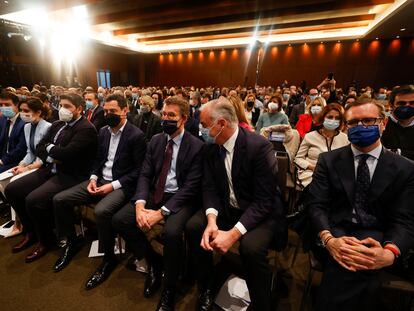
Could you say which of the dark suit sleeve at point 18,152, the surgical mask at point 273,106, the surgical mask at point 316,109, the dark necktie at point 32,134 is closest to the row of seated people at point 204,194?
the dark necktie at point 32,134

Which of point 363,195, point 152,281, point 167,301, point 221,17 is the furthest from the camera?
point 221,17

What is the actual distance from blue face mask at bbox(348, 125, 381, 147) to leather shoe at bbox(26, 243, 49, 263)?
290cm

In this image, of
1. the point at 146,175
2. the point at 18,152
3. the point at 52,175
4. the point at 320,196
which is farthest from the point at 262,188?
the point at 18,152

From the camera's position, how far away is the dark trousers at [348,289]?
4.21 feet

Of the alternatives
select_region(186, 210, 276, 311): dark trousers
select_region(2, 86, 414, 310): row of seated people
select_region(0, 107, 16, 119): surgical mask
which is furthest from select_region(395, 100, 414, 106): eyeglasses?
select_region(0, 107, 16, 119): surgical mask

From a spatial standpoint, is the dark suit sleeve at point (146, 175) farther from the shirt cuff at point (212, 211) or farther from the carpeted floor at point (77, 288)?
the carpeted floor at point (77, 288)

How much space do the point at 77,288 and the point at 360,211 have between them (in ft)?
7.41

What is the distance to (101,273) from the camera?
2016mm

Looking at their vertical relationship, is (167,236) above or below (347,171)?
below

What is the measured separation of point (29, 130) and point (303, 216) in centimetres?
318

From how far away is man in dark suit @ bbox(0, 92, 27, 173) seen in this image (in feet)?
9.51

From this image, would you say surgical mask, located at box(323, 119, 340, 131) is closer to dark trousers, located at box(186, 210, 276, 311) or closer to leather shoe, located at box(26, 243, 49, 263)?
dark trousers, located at box(186, 210, 276, 311)

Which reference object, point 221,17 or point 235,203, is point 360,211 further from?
point 221,17

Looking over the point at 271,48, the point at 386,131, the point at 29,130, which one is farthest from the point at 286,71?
the point at 29,130
